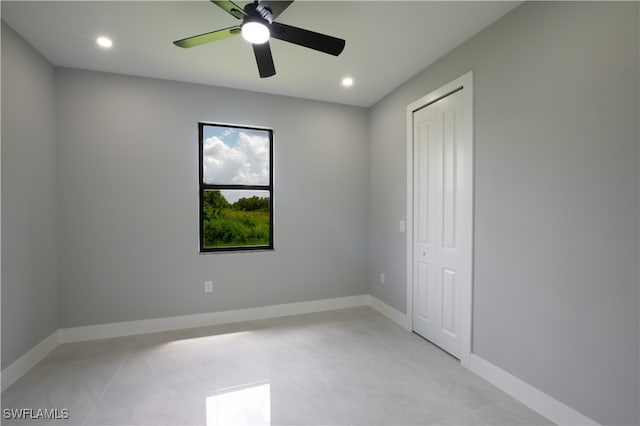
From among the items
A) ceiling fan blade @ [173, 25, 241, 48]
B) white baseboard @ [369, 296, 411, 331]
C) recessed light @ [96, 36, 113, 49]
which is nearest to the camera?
ceiling fan blade @ [173, 25, 241, 48]

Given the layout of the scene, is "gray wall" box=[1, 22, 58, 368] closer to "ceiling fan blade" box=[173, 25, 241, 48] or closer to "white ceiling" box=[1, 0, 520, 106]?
"white ceiling" box=[1, 0, 520, 106]

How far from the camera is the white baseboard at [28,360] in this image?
2135mm

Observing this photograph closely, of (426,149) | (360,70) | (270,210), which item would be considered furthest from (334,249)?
(360,70)

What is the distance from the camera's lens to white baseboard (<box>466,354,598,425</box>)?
67.4 inches

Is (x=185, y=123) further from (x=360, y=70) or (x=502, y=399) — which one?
(x=502, y=399)

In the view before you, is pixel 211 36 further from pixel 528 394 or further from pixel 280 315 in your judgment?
pixel 528 394

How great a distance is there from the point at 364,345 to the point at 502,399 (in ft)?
3.82

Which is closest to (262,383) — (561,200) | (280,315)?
(280,315)

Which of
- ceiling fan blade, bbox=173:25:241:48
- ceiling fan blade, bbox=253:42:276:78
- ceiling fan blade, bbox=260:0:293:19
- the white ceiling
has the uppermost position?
the white ceiling

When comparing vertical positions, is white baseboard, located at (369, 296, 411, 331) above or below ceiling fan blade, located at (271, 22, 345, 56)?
below

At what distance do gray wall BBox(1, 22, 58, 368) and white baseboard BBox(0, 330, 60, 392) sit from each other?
0.16 feet

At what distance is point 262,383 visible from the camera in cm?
219

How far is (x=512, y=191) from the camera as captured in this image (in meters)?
2.06

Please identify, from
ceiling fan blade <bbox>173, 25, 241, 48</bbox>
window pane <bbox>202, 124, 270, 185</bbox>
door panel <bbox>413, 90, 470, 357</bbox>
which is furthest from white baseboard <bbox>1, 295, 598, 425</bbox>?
ceiling fan blade <bbox>173, 25, 241, 48</bbox>
